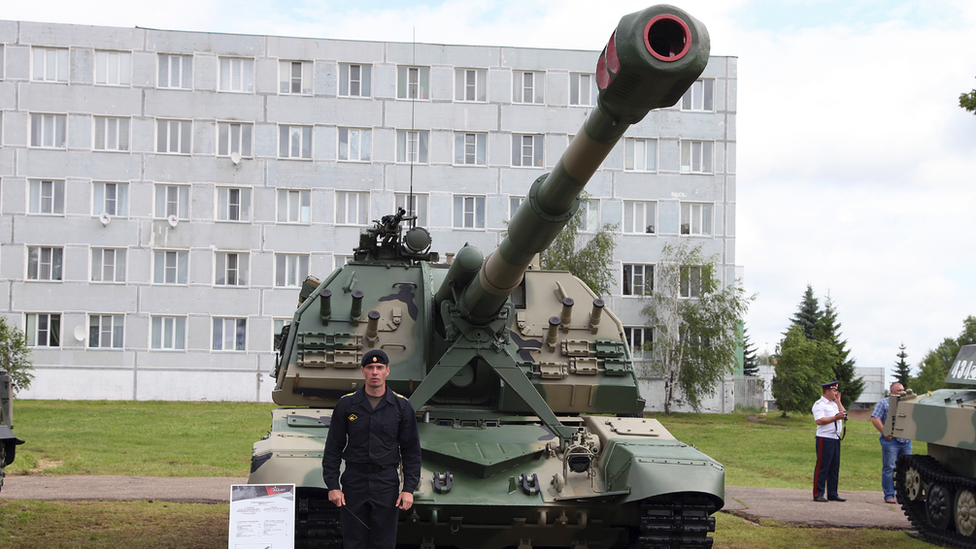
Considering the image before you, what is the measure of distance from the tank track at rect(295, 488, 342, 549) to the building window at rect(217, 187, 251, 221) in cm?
2931

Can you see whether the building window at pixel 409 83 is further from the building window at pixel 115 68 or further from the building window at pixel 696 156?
the building window at pixel 696 156

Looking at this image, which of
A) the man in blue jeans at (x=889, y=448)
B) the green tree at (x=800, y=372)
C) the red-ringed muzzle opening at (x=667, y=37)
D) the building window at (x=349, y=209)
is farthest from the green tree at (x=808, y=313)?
the red-ringed muzzle opening at (x=667, y=37)

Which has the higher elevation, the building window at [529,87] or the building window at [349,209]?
the building window at [529,87]

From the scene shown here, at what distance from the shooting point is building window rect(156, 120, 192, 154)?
3519 centimetres

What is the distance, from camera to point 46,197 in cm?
3494

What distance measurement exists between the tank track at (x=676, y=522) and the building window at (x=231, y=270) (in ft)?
98.2

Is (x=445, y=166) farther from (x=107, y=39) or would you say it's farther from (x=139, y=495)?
(x=139, y=495)

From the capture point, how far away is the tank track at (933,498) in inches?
448

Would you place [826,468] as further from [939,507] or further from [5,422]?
[5,422]

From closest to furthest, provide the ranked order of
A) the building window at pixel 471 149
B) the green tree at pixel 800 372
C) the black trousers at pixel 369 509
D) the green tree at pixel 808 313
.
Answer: the black trousers at pixel 369 509
the building window at pixel 471 149
the green tree at pixel 800 372
the green tree at pixel 808 313

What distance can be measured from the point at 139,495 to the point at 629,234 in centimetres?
2623

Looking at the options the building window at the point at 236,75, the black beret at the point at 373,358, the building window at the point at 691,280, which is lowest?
the black beret at the point at 373,358

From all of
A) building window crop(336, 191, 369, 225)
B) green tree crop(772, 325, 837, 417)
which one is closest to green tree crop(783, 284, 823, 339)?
green tree crop(772, 325, 837, 417)

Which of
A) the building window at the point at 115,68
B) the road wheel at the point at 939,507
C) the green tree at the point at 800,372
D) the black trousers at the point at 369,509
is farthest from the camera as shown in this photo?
the green tree at the point at 800,372
